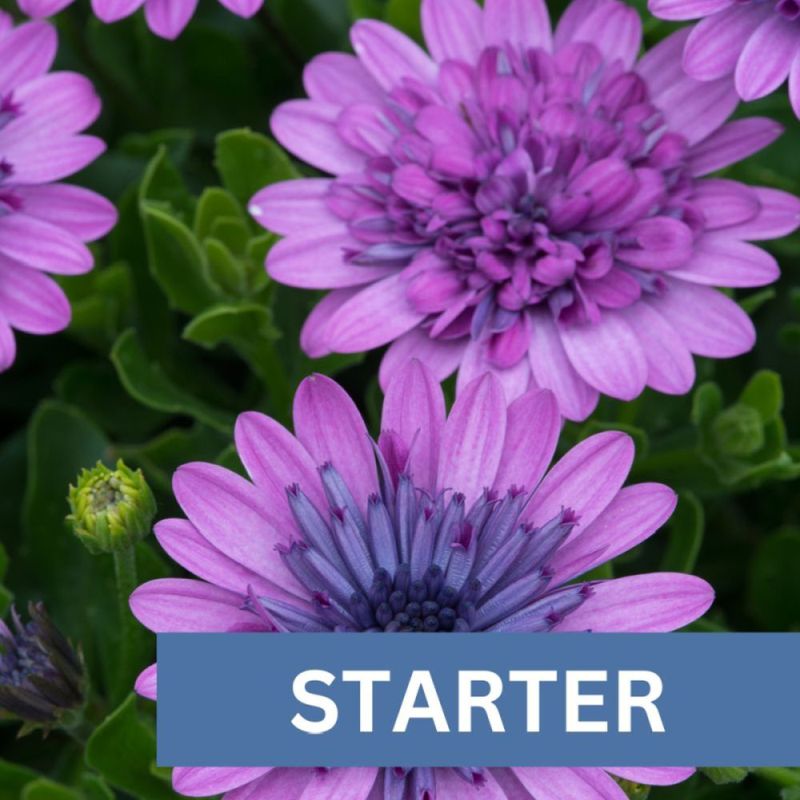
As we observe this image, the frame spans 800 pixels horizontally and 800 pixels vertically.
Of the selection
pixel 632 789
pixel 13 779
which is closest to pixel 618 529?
pixel 632 789

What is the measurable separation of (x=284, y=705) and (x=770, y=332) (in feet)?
1.99

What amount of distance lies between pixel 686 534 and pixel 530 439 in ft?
0.71

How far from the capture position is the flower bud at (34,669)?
0.76 meters

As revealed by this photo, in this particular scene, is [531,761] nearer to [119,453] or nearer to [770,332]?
[119,453]

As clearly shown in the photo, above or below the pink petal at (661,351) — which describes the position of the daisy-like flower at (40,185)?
above

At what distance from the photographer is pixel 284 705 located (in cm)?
68

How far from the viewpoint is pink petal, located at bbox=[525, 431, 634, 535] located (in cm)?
71

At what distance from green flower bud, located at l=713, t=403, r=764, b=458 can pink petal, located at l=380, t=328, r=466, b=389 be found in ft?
0.64

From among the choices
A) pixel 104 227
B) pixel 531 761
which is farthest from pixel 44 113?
pixel 531 761

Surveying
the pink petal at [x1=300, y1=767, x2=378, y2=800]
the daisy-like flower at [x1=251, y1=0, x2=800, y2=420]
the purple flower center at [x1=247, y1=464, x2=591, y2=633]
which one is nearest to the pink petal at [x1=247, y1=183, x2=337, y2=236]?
the daisy-like flower at [x1=251, y1=0, x2=800, y2=420]

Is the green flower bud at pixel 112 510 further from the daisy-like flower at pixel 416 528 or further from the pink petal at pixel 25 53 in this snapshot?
the pink petal at pixel 25 53

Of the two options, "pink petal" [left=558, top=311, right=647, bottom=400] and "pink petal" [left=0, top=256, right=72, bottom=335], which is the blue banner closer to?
"pink petal" [left=558, top=311, right=647, bottom=400]

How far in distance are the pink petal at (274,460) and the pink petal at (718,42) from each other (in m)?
0.34

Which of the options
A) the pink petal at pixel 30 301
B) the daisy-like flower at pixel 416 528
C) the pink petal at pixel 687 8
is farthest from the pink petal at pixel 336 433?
the pink petal at pixel 687 8
